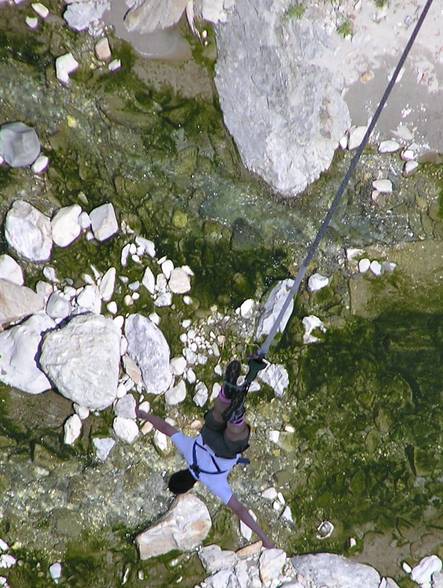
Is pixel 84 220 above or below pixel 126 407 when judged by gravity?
above

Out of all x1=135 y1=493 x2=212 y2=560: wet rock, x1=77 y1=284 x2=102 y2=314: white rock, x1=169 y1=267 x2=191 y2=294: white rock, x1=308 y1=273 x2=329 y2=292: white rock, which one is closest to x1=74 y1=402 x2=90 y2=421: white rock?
x1=77 y1=284 x2=102 y2=314: white rock

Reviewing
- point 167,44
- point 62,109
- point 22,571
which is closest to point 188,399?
point 22,571

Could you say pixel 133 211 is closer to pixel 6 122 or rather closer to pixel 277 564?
pixel 6 122

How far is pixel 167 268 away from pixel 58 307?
794mm

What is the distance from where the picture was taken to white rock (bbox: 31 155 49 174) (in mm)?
3785

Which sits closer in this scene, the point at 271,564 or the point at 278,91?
the point at 278,91

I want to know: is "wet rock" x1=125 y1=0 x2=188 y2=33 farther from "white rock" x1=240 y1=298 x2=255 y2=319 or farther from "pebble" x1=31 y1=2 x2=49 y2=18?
"white rock" x1=240 y1=298 x2=255 y2=319

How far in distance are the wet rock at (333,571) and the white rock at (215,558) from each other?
0.47 m

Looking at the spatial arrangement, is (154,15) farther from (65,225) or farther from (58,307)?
(58,307)

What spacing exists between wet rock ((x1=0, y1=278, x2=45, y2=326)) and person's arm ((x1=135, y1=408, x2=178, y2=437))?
1.01 metres

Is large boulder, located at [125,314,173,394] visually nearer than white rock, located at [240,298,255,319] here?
Yes

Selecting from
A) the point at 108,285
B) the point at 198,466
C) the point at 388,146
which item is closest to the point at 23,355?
the point at 108,285

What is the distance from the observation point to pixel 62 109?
3826mm

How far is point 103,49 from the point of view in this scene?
3811 mm
